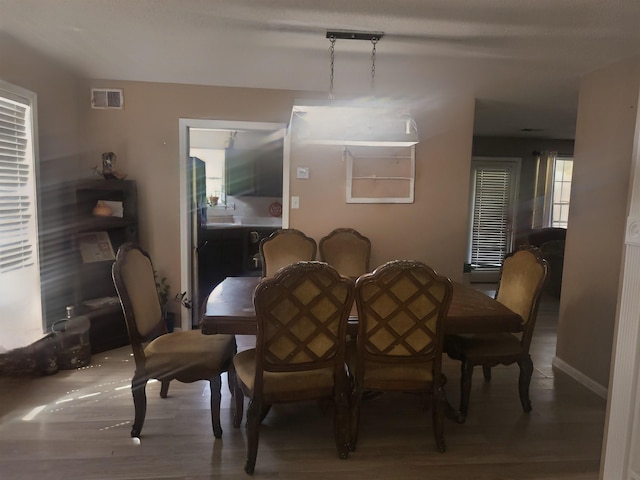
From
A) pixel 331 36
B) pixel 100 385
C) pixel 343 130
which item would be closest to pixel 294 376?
pixel 343 130

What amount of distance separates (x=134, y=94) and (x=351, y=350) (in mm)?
2958

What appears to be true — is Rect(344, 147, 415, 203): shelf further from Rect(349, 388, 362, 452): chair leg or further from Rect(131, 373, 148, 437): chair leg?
Rect(131, 373, 148, 437): chair leg

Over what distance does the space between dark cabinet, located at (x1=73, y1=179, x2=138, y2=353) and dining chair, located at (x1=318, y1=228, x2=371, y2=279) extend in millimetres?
1737

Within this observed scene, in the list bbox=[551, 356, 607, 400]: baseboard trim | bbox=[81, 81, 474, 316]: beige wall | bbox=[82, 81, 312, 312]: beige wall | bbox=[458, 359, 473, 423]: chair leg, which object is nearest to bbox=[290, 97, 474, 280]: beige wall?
bbox=[81, 81, 474, 316]: beige wall

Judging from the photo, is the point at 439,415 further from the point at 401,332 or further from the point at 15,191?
the point at 15,191

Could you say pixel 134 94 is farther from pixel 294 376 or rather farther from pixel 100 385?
pixel 294 376

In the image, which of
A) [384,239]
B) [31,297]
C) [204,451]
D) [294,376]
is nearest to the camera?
[294,376]

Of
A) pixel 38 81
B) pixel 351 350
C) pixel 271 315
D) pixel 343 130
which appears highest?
pixel 38 81

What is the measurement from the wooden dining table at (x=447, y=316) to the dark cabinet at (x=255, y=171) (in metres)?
3.54

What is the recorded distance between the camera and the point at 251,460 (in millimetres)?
1968

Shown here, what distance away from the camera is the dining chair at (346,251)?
3.69 m

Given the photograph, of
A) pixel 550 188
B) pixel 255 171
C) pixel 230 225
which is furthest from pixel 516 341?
pixel 550 188

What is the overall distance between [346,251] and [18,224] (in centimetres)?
252

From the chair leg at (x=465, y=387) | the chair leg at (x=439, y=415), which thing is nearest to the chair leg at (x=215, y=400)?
the chair leg at (x=439, y=415)
